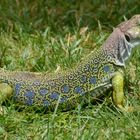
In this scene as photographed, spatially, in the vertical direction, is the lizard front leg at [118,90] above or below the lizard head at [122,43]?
below

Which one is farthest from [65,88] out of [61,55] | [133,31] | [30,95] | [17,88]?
[61,55]

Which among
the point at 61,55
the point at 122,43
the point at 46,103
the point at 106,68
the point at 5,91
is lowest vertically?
the point at 46,103

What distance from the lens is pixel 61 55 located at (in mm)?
7027

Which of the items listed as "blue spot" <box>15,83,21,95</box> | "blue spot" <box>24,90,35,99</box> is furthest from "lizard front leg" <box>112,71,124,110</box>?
"blue spot" <box>15,83,21,95</box>

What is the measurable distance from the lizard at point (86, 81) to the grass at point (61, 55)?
4.9 inches

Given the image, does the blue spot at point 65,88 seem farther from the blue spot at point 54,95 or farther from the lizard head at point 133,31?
the lizard head at point 133,31

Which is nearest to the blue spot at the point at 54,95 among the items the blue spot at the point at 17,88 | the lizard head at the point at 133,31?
the blue spot at the point at 17,88

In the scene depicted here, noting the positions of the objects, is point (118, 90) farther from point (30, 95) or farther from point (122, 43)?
point (30, 95)

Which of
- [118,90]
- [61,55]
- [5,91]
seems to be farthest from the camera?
[61,55]

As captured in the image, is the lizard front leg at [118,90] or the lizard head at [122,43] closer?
the lizard front leg at [118,90]

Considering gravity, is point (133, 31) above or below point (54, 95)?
above

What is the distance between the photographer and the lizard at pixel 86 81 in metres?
6.04

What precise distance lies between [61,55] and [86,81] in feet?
3.36

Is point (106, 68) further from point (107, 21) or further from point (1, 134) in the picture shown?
point (107, 21)
